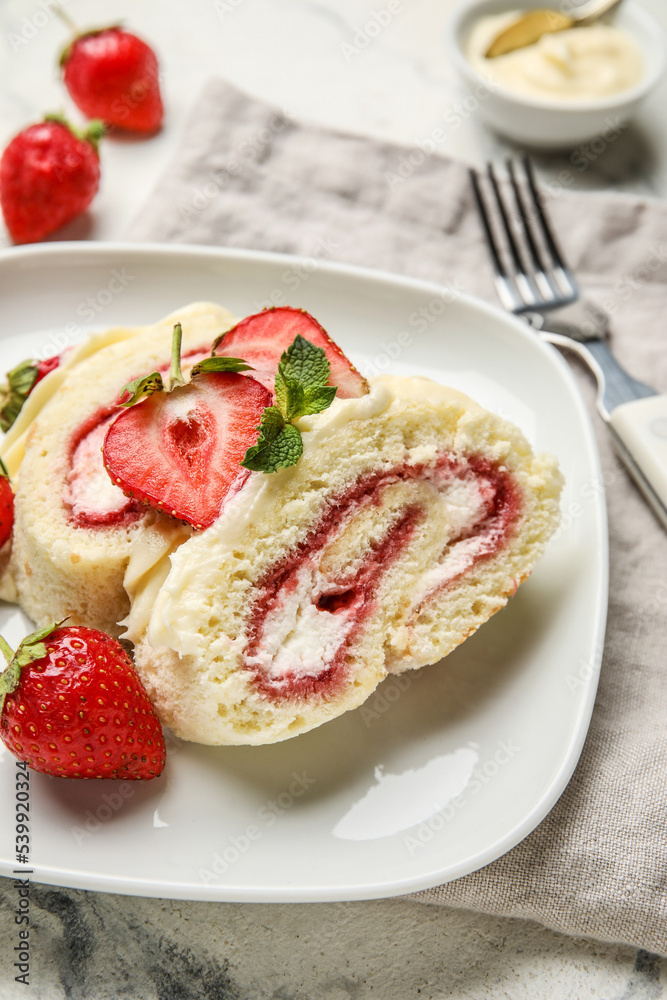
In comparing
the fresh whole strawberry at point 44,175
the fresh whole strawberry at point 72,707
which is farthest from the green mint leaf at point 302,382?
the fresh whole strawberry at point 44,175

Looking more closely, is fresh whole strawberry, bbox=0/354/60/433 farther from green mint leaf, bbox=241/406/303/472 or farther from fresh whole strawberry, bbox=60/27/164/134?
fresh whole strawberry, bbox=60/27/164/134

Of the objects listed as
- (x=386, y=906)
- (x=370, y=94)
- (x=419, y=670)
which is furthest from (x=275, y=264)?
(x=386, y=906)

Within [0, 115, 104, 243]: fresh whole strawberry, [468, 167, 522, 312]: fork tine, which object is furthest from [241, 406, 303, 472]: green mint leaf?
[0, 115, 104, 243]: fresh whole strawberry

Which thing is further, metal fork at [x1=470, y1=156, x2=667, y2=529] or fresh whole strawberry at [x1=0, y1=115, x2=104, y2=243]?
fresh whole strawberry at [x1=0, y1=115, x2=104, y2=243]

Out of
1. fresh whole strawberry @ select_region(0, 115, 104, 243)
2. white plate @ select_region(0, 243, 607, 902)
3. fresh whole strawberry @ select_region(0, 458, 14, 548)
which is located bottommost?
white plate @ select_region(0, 243, 607, 902)

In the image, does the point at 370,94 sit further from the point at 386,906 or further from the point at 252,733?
the point at 386,906

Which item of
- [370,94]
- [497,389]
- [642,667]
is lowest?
[642,667]

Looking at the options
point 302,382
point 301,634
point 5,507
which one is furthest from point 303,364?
point 5,507
